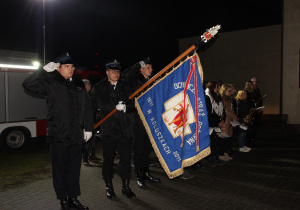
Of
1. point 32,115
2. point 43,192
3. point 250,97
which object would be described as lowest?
point 43,192

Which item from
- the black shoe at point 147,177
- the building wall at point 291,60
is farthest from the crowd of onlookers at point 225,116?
the building wall at point 291,60

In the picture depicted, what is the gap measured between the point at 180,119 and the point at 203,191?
60.0 inches

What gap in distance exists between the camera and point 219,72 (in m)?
19.4

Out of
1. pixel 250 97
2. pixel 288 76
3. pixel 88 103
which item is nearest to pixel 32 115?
pixel 88 103

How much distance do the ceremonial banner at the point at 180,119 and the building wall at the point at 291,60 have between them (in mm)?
9959

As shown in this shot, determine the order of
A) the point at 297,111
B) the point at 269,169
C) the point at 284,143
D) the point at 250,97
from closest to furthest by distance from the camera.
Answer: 1. the point at 269,169
2. the point at 250,97
3. the point at 284,143
4. the point at 297,111

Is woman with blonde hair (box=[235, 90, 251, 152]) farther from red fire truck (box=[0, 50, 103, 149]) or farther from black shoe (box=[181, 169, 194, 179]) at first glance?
red fire truck (box=[0, 50, 103, 149])

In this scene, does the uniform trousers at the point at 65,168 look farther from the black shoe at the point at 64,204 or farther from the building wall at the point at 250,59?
the building wall at the point at 250,59

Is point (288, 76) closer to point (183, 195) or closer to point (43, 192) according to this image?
point (183, 195)

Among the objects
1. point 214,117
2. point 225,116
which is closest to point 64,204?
point 214,117

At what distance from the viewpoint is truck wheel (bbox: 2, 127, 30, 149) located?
9.79 m

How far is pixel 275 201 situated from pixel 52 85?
12.9ft

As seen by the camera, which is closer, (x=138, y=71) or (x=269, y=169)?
(x=138, y=71)

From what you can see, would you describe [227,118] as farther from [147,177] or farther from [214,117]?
[147,177]
